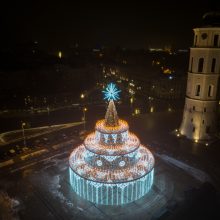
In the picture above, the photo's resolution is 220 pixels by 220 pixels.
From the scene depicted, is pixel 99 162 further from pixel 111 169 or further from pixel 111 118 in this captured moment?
pixel 111 118

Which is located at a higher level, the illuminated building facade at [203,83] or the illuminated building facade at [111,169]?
the illuminated building facade at [203,83]

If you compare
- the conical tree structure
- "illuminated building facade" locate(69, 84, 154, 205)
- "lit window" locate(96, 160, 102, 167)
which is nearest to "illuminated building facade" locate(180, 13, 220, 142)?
"illuminated building facade" locate(69, 84, 154, 205)

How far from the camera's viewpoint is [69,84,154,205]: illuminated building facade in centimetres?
1756

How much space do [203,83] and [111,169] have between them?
1577 cm

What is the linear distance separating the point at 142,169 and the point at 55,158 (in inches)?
418

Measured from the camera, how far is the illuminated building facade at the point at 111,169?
17.6 m

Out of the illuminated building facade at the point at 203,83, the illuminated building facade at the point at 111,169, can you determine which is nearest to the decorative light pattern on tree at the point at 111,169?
the illuminated building facade at the point at 111,169

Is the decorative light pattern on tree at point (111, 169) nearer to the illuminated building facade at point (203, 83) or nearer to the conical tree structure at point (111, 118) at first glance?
the conical tree structure at point (111, 118)

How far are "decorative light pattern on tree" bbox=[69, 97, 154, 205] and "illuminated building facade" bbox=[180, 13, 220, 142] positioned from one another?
11961 millimetres

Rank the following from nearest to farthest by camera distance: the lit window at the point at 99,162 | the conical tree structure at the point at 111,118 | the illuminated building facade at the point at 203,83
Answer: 1. the lit window at the point at 99,162
2. the conical tree structure at the point at 111,118
3. the illuminated building facade at the point at 203,83

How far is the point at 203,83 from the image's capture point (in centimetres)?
2683

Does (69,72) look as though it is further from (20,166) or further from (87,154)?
(87,154)

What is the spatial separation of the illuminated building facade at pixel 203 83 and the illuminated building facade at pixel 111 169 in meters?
12.0

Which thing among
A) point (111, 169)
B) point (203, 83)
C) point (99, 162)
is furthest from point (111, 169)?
point (203, 83)
